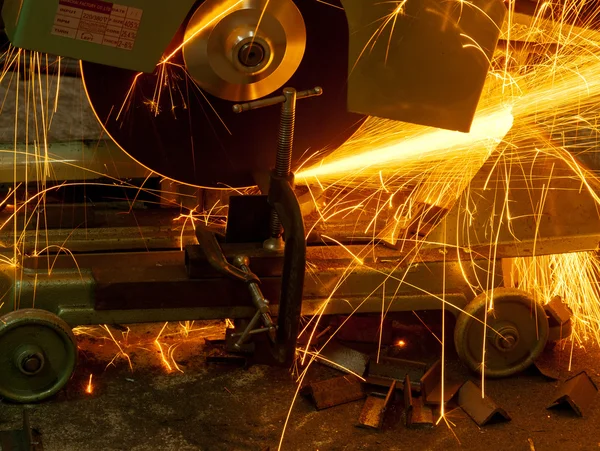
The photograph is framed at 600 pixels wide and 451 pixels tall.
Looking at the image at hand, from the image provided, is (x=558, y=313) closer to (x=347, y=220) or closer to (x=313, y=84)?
(x=347, y=220)

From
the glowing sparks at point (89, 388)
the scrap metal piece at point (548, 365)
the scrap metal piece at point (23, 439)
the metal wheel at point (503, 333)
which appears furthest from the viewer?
the scrap metal piece at point (548, 365)

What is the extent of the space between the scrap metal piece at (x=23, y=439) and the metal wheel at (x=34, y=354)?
0.23 metres

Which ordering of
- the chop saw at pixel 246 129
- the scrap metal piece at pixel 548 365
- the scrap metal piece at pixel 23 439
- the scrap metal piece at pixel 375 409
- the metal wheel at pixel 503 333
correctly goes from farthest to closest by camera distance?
the scrap metal piece at pixel 548 365, the metal wheel at pixel 503 333, the scrap metal piece at pixel 375 409, the chop saw at pixel 246 129, the scrap metal piece at pixel 23 439

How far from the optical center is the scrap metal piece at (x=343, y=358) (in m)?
3.15

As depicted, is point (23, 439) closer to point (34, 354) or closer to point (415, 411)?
point (34, 354)

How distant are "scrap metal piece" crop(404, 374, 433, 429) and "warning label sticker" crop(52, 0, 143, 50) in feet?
4.36

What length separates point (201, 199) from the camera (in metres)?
3.52

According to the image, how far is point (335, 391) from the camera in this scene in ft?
9.86

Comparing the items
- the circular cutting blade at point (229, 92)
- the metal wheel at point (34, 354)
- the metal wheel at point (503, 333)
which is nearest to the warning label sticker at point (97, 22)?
the circular cutting blade at point (229, 92)

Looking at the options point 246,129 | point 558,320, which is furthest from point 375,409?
point 246,129

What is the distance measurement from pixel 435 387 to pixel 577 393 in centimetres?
44

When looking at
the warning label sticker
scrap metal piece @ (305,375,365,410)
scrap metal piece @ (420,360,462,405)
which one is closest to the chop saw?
the warning label sticker

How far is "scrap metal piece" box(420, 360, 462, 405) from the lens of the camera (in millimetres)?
3014

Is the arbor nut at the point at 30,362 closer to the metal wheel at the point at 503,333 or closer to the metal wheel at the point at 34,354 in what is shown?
the metal wheel at the point at 34,354
